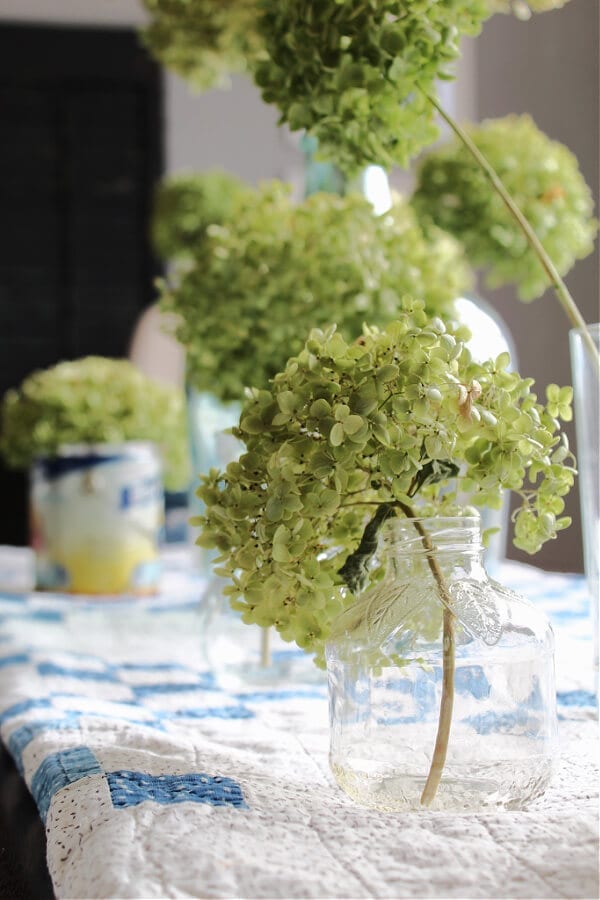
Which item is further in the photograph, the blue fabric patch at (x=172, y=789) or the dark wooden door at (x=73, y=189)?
the dark wooden door at (x=73, y=189)

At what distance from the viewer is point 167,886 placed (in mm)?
385

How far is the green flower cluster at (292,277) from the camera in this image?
83 centimetres

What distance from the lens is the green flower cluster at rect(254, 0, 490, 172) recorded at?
57 centimetres

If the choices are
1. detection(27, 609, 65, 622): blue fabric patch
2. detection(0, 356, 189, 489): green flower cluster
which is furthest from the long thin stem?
detection(0, 356, 189, 489): green flower cluster

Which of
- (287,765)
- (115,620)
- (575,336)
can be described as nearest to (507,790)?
(287,765)

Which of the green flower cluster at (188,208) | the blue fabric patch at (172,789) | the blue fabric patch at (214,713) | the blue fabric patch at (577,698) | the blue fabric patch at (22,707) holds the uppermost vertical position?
the green flower cluster at (188,208)

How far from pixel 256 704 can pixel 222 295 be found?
1.07 ft

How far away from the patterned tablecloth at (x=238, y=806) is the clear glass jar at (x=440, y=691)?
0.7 inches

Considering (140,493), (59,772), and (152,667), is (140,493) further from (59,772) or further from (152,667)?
(59,772)

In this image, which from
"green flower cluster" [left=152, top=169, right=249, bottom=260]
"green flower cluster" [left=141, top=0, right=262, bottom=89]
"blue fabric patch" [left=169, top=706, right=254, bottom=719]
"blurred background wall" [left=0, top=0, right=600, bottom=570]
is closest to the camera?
"blue fabric patch" [left=169, top=706, right=254, bottom=719]

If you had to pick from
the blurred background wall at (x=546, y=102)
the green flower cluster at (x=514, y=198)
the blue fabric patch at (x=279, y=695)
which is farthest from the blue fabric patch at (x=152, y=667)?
the blurred background wall at (x=546, y=102)

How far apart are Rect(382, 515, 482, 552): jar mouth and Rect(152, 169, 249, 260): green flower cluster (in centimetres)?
132

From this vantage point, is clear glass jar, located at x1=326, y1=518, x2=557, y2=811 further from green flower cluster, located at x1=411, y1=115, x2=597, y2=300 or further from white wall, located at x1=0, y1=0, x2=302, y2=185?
white wall, located at x1=0, y1=0, x2=302, y2=185

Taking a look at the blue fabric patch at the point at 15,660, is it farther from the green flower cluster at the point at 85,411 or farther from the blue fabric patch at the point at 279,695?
the green flower cluster at the point at 85,411
